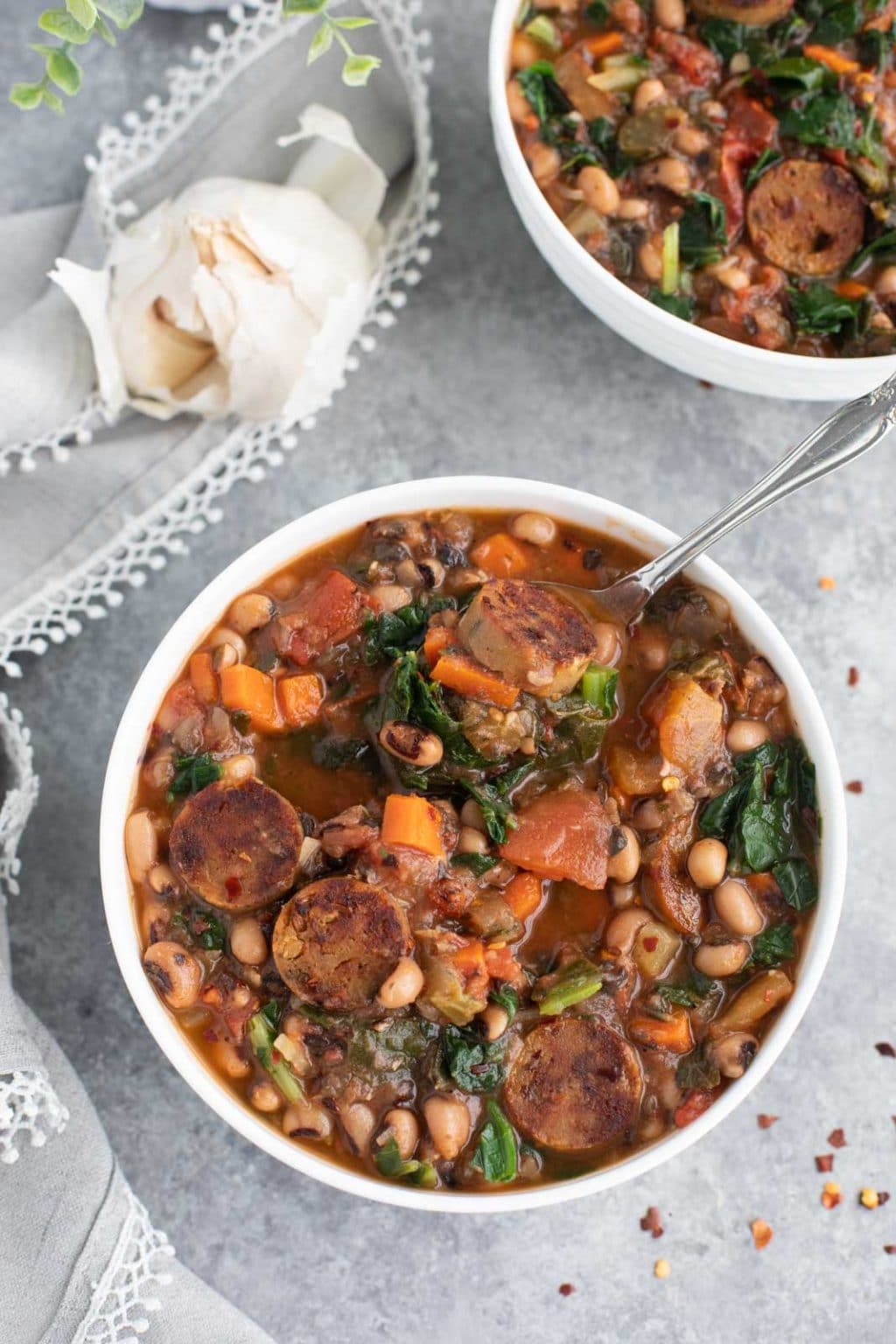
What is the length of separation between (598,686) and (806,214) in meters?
1.74

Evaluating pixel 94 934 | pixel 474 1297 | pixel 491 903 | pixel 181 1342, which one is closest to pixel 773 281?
pixel 491 903

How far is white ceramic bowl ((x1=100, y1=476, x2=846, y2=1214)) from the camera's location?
3.47 metres

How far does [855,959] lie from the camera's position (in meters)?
4.41

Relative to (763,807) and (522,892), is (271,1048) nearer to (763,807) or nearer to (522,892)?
(522,892)

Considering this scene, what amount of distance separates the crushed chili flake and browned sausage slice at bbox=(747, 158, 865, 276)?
2967 mm

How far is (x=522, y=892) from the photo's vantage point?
3564 mm

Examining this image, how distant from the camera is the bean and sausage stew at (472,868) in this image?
138 inches

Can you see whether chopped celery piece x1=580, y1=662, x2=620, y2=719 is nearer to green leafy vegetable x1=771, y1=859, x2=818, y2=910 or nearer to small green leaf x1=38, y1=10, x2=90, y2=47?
green leafy vegetable x1=771, y1=859, x2=818, y2=910

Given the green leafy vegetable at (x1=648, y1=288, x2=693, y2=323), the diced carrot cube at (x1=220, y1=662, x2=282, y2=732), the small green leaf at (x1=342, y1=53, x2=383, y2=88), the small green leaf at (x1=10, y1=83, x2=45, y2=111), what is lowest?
the green leafy vegetable at (x1=648, y1=288, x2=693, y2=323)

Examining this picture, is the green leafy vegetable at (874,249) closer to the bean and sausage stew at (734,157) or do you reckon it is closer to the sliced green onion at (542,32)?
the bean and sausage stew at (734,157)

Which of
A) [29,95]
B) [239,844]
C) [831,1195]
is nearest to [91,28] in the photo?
[29,95]

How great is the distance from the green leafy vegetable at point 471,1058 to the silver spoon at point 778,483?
1225mm

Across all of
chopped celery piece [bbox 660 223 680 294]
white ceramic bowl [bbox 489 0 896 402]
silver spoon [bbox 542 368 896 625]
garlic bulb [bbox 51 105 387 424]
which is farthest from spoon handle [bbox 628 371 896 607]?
garlic bulb [bbox 51 105 387 424]

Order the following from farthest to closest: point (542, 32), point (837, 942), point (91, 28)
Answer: point (837, 942)
point (542, 32)
point (91, 28)
